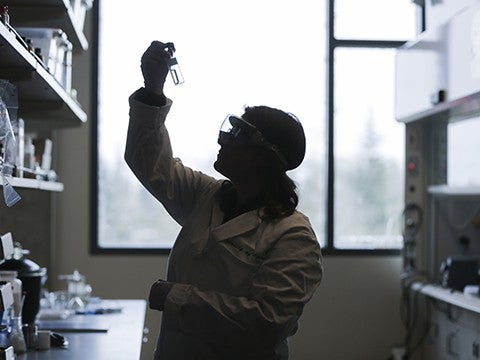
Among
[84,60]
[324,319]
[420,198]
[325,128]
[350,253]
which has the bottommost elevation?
[324,319]

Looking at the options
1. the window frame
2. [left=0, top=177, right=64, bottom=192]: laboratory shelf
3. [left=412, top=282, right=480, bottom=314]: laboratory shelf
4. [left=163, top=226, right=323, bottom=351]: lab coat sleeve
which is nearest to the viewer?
[left=163, top=226, right=323, bottom=351]: lab coat sleeve

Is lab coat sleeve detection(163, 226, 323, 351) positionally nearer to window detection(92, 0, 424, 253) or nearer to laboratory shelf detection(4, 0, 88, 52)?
laboratory shelf detection(4, 0, 88, 52)

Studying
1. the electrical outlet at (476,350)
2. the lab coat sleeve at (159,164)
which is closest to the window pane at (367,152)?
the electrical outlet at (476,350)

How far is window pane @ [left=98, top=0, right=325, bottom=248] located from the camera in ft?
15.7

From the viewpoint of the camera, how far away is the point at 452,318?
407cm

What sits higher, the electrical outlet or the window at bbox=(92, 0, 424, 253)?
the window at bbox=(92, 0, 424, 253)

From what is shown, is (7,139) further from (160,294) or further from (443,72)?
(443,72)

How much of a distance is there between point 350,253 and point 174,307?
309cm

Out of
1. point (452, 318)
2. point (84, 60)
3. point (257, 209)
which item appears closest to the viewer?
point (257, 209)

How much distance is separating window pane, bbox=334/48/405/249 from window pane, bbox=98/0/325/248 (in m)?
0.13

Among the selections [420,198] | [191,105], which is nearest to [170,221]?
[191,105]

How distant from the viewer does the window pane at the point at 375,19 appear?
4.89 m

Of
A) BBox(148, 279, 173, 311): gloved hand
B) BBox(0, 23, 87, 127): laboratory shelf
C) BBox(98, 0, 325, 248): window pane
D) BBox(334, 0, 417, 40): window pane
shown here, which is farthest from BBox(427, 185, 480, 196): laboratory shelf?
BBox(148, 279, 173, 311): gloved hand

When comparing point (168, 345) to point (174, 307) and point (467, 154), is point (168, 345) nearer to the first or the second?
point (174, 307)
